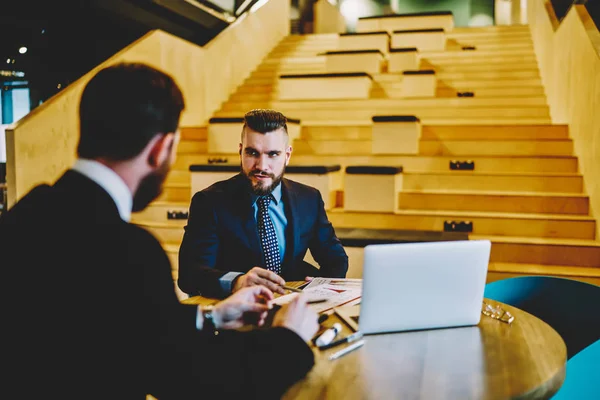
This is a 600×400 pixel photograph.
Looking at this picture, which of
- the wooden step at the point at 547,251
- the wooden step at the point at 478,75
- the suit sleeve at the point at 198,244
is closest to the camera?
the suit sleeve at the point at 198,244

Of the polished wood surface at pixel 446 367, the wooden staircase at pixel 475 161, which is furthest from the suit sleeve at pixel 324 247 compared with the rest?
the wooden staircase at pixel 475 161

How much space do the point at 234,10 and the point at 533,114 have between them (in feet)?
17.4

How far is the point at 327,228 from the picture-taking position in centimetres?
215

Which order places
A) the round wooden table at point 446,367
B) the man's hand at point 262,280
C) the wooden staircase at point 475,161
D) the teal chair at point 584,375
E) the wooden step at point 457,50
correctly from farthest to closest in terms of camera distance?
the wooden step at point 457,50, the wooden staircase at point 475,161, the man's hand at point 262,280, the teal chair at point 584,375, the round wooden table at point 446,367

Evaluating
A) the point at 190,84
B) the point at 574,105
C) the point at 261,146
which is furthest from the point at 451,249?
the point at 190,84

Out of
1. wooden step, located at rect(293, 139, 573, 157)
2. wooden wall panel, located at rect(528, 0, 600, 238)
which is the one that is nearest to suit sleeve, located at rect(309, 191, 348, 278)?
wooden wall panel, located at rect(528, 0, 600, 238)

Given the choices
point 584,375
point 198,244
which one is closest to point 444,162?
point 198,244

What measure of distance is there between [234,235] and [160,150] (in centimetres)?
104

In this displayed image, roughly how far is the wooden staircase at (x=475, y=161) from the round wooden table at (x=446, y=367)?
2424 mm

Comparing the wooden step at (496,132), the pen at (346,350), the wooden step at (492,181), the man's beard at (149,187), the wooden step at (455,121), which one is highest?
the wooden step at (455,121)

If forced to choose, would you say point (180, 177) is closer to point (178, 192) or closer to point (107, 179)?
point (178, 192)

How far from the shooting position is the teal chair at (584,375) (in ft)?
4.47

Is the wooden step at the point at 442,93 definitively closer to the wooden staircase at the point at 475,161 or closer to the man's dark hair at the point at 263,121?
the wooden staircase at the point at 475,161

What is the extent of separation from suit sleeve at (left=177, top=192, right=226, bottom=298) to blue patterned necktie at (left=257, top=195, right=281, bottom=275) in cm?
16
